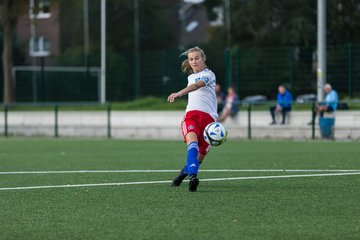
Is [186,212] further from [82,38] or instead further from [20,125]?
[82,38]

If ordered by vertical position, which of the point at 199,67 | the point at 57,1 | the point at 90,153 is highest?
the point at 57,1

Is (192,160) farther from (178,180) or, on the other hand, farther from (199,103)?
(199,103)

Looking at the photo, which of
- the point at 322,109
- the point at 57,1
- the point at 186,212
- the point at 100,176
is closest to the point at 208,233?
the point at 186,212

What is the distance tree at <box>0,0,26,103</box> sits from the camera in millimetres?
41781

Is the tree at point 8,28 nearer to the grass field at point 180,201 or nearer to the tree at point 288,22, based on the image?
the tree at point 288,22

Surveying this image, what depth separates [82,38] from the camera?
77750 millimetres

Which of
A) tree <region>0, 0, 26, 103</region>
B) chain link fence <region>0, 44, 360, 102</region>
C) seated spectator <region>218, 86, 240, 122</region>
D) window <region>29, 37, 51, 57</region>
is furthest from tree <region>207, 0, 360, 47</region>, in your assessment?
seated spectator <region>218, 86, 240, 122</region>

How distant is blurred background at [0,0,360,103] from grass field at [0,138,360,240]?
18446mm

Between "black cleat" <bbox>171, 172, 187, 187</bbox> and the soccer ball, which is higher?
the soccer ball

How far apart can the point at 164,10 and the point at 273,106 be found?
55.1m

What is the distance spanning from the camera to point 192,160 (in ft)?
37.7

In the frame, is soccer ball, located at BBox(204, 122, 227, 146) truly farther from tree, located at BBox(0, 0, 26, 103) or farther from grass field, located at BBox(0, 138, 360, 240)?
tree, located at BBox(0, 0, 26, 103)

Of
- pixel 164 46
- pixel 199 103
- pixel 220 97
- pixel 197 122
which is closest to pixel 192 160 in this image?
pixel 197 122

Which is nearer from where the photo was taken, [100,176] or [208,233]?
[208,233]
